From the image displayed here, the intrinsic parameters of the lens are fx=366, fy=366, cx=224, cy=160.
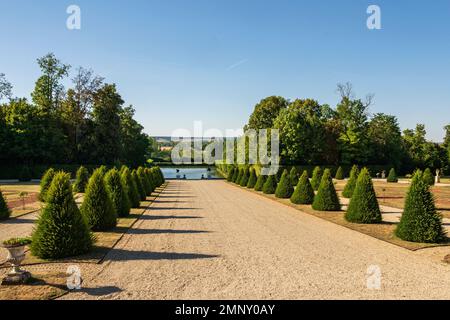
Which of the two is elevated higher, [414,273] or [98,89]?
[98,89]

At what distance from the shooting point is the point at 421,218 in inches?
496

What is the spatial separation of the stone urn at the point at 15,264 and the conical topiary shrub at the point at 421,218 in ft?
38.5

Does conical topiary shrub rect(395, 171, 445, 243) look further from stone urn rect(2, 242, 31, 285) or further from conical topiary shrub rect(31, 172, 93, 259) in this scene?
stone urn rect(2, 242, 31, 285)

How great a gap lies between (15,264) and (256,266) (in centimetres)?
562

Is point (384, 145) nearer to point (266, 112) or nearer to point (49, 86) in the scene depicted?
Answer: point (266, 112)

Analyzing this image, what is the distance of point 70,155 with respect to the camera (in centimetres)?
5966

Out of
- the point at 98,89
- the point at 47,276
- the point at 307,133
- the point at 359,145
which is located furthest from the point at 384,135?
the point at 47,276

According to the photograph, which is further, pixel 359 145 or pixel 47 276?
pixel 359 145

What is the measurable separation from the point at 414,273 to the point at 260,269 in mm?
3780

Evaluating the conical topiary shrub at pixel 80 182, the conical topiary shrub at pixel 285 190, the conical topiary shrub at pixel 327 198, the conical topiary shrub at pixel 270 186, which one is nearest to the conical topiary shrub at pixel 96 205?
the conical topiary shrub at pixel 327 198

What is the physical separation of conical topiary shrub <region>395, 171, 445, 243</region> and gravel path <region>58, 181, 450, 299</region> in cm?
114

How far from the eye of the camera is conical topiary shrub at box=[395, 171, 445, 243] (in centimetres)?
1248

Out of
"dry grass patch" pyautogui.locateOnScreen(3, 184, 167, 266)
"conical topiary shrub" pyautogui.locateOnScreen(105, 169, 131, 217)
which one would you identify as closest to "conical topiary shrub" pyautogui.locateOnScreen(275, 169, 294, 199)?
"dry grass patch" pyautogui.locateOnScreen(3, 184, 167, 266)
